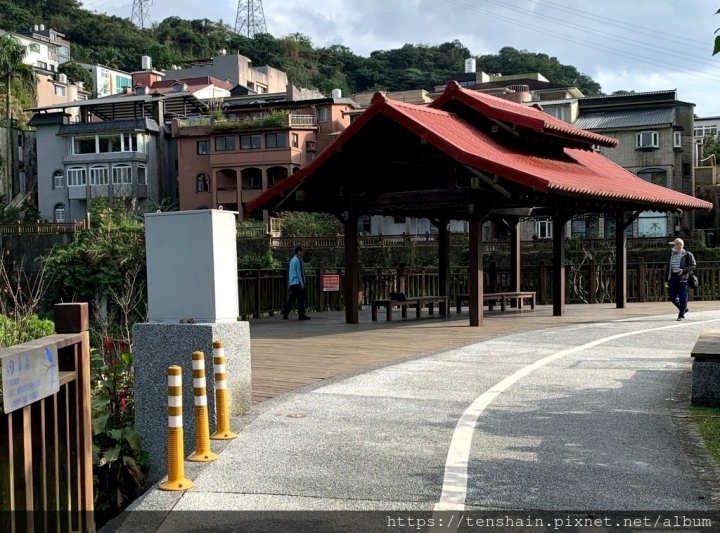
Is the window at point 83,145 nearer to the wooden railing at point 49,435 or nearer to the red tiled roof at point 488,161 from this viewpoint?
the red tiled roof at point 488,161

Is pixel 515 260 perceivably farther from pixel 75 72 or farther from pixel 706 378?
pixel 75 72

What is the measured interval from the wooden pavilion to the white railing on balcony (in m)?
41.0

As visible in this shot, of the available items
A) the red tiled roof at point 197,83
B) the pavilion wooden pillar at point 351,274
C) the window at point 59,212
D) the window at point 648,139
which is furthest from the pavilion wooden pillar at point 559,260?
the red tiled roof at point 197,83

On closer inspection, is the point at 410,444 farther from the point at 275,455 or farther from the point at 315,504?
the point at 315,504

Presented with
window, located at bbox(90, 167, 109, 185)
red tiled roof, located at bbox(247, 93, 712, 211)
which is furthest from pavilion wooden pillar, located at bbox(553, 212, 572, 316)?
window, located at bbox(90, 167, 109, 185)

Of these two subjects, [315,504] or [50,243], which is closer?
[315,504]

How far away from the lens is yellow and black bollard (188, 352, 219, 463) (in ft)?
22.5

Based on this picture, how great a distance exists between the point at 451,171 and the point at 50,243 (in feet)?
127

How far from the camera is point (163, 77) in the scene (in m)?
96.5

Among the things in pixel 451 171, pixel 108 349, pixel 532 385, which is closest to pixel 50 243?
pixel 451 171

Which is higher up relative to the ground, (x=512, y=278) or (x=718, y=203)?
(x=718, y=203)

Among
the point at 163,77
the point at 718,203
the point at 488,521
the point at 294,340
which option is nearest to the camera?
the point at 488,521

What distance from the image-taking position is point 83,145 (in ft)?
219

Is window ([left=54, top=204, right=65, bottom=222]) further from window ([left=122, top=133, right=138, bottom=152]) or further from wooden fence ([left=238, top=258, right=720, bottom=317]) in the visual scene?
wooden fence ([left=238, top=258, right=720, bottom=317])
